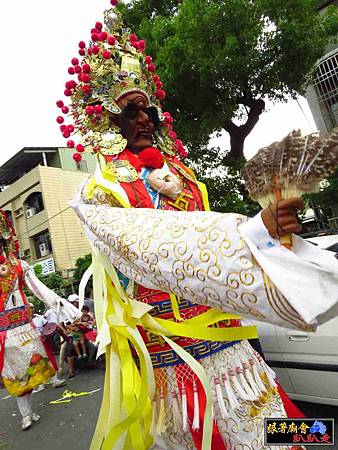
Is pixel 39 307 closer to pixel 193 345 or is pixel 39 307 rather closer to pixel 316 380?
pixel 316 380

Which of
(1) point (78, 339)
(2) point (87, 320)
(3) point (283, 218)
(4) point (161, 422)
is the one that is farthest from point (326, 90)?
(3) point (283, 218)

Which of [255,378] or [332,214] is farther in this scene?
[332,214]

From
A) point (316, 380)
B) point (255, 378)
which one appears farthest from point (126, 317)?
point (316, 380)

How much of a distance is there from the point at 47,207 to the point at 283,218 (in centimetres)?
2015

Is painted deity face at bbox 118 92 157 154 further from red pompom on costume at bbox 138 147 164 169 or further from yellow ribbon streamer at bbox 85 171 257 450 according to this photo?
yellow ribbon streamer at bbox 85 171 257 450

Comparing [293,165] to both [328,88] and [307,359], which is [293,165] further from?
[328,88]

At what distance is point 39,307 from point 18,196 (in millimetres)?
9282

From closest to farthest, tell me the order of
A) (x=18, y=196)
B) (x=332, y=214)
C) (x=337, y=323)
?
(x=337, y=323) < (x=332, y=214) < (x=18, y=196)

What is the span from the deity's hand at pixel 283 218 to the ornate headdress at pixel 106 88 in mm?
1051

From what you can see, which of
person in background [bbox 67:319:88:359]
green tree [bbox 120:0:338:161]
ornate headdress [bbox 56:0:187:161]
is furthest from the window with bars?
ornate headdress [bbox 56:0:187:161]

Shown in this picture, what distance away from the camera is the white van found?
8.86 feet

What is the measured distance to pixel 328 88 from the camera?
951 centimetres

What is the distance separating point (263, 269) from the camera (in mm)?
744

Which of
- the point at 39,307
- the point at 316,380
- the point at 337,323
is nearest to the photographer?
the point at 337,323
